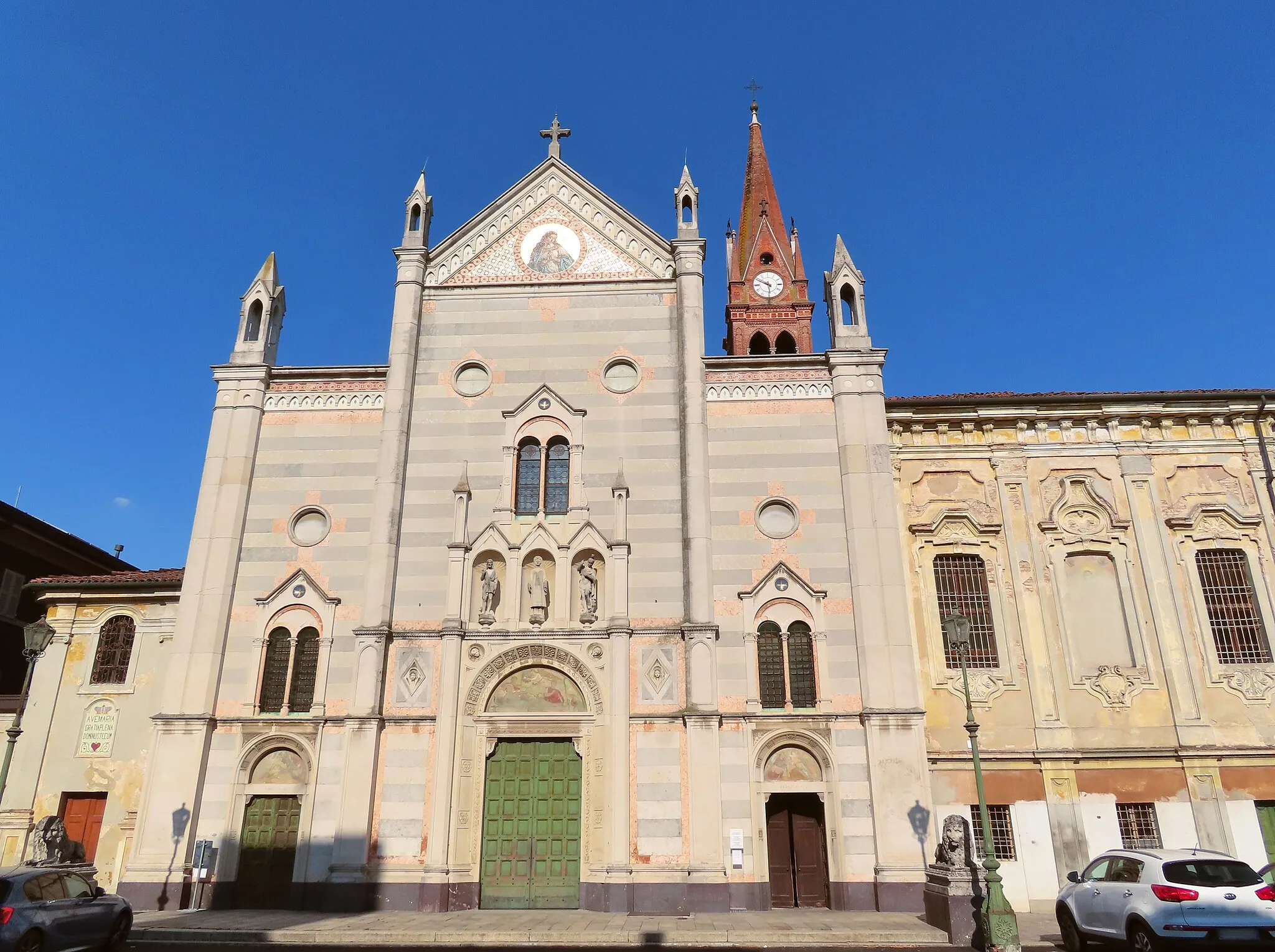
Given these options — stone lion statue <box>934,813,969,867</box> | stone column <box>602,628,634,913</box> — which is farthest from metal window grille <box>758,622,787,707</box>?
stone lion statue <box>934,813,969,867</box>

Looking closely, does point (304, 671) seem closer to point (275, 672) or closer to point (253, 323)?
point (275, 672)

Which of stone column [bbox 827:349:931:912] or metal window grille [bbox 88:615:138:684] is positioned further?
metal window grille [bbox 88:615:138:684]

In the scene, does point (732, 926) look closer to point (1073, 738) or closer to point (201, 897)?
point (1073, 738)

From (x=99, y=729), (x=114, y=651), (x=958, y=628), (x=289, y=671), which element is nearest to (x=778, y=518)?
(x=958, y=628)

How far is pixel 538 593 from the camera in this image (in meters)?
22.2

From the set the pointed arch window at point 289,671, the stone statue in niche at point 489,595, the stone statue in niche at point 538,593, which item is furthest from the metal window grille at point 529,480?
the pointed arch window at point 289,671

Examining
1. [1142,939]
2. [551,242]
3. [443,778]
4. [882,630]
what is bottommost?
[1142,939]

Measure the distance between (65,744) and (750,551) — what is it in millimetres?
18550

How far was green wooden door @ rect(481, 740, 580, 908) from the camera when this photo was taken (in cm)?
2009

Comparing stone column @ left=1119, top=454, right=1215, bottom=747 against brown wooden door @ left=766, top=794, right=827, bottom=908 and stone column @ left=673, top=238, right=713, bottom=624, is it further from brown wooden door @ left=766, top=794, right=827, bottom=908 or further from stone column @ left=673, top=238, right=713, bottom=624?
stone column @ left=673, top=238, right=713, bottom=624

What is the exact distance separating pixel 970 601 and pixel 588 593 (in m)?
10.0

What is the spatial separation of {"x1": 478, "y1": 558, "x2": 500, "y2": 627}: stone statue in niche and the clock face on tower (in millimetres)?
32396

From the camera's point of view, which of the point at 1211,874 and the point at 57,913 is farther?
the point at 57,913

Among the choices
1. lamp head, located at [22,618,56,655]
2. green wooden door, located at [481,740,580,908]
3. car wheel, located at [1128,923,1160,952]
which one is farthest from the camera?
green wooden door, located at [481,740,580,908]
